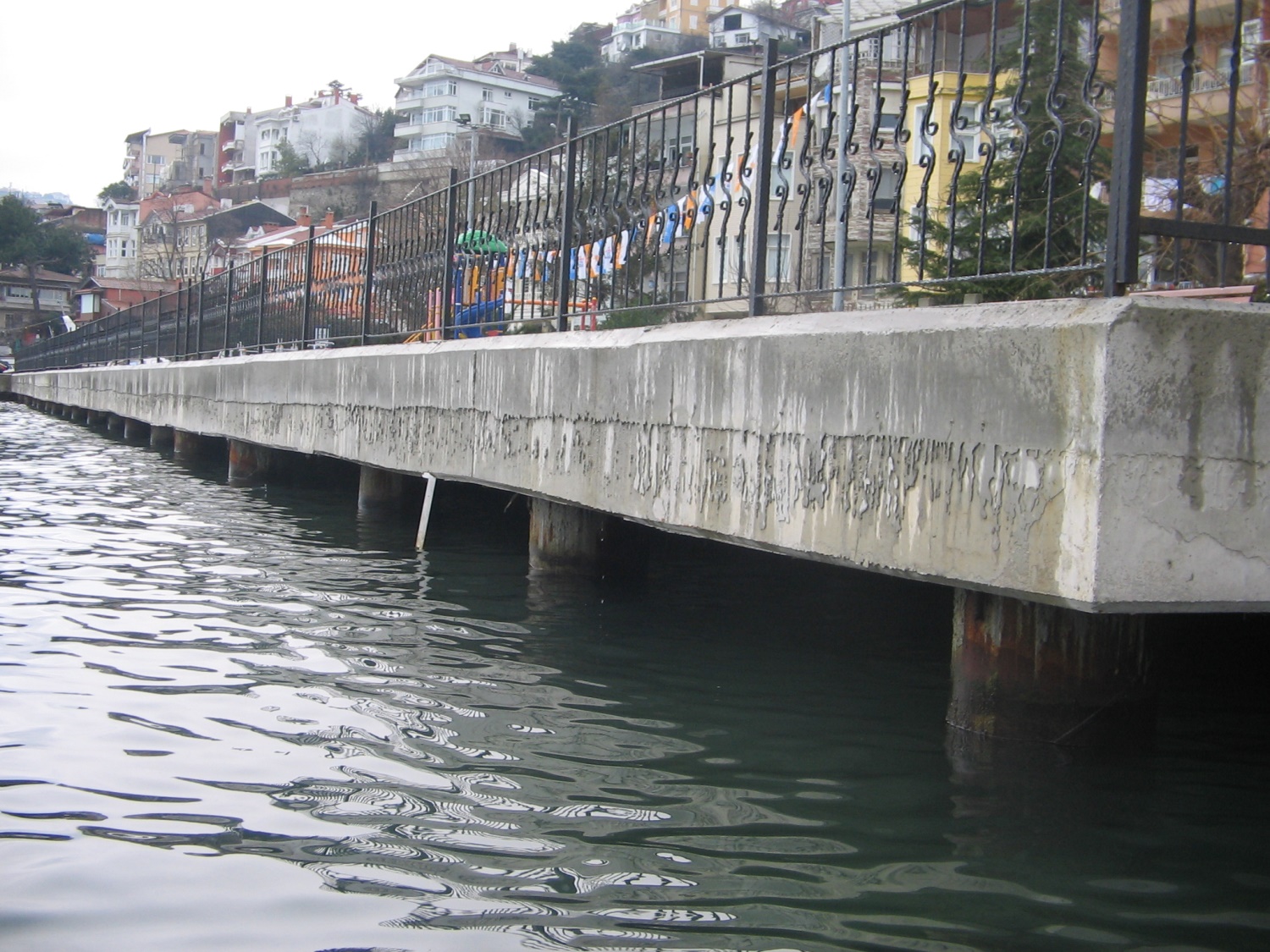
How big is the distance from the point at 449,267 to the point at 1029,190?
24.1 feet

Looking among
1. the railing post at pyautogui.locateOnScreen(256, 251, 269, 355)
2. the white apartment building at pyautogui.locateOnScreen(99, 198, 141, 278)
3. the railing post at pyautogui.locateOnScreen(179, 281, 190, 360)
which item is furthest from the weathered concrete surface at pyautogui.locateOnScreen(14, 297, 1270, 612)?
the white apartment building at pyautogui.locateOnScreen(99, 198, 141, 278)

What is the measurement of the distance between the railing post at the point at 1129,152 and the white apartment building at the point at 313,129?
412ft

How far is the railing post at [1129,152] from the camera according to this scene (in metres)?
3.61

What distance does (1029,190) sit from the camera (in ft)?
46.2

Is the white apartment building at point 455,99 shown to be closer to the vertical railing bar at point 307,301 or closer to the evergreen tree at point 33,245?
the evergreen tree at point 33,245

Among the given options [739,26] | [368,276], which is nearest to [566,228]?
[368,276]

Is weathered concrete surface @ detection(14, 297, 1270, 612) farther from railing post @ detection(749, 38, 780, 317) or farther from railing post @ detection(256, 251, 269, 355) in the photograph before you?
railing post @ detection(256, 251, 269, 355)

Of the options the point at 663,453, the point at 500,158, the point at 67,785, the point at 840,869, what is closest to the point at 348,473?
the point at 663,453

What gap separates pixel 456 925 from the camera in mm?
2898

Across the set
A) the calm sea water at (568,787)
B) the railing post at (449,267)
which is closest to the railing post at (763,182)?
the calm sea water at (568,787)

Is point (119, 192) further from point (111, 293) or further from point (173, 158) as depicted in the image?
point (111, 293)

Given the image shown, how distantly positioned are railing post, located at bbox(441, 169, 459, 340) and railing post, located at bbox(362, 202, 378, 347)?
1.25 m

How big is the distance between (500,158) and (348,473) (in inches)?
3330

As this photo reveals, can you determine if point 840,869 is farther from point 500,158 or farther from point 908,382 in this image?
point 500,158
